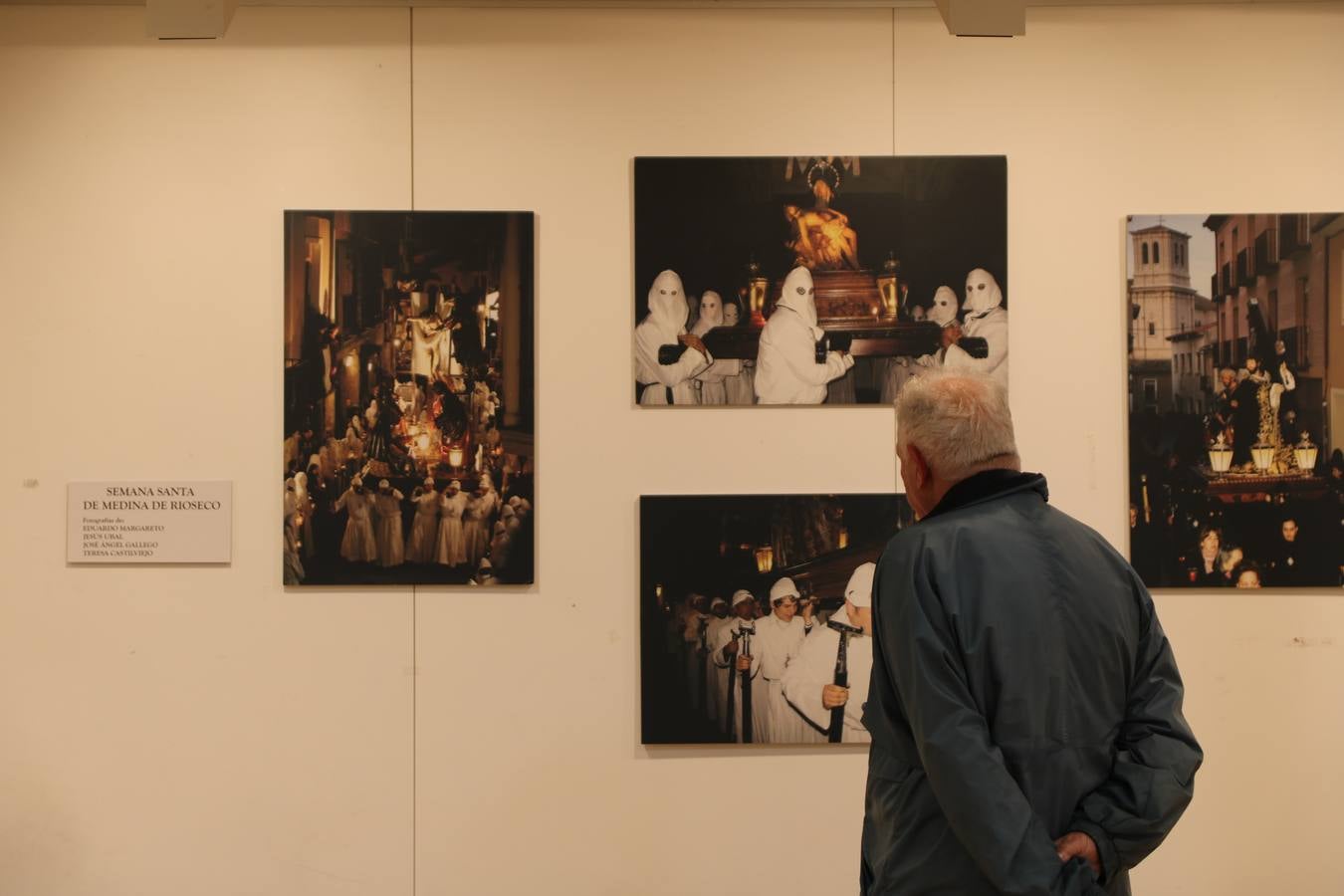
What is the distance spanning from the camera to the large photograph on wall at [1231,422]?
3039 mm

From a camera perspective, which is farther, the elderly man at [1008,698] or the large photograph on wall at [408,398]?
the large photograph on wall at [408,398]

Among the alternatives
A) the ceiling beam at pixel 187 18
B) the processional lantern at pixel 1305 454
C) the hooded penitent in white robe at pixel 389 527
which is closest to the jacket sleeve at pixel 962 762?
the hooded penitent in white robe at pixel 389 527

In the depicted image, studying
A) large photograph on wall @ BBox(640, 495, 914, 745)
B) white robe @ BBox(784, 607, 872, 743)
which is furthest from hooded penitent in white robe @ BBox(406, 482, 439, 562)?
white robe @ BBox(784, 607, 872, 743)

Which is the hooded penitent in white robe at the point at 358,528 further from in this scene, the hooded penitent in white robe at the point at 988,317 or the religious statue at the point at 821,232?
the hooded penitent in white robe at the point at 988,317

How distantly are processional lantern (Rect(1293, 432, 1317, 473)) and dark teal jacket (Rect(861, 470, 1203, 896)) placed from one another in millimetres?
1636

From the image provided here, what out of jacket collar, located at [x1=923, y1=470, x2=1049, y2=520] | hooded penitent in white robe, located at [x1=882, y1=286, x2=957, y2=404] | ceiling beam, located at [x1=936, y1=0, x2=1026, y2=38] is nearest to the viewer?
jacket collar, located at [x1=923, y1=470, x2=1049, y2=520]

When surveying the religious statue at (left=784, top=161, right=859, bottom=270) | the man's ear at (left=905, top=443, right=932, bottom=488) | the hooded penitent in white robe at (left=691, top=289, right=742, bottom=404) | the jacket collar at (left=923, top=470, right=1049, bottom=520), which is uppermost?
the religious statue at (left=784, top=161, right=859, bottom=270)

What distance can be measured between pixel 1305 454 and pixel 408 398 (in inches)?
107

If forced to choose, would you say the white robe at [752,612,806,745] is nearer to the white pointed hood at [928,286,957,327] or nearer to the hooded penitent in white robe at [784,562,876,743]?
the hooded penitent in white robe at [784,562,876,743]

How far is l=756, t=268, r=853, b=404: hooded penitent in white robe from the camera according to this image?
3.03m

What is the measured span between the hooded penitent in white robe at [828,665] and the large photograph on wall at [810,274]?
59cm

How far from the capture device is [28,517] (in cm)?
305

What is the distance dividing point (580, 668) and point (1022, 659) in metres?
1.64

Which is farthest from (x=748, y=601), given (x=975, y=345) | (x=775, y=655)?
(x=975, y=345)
